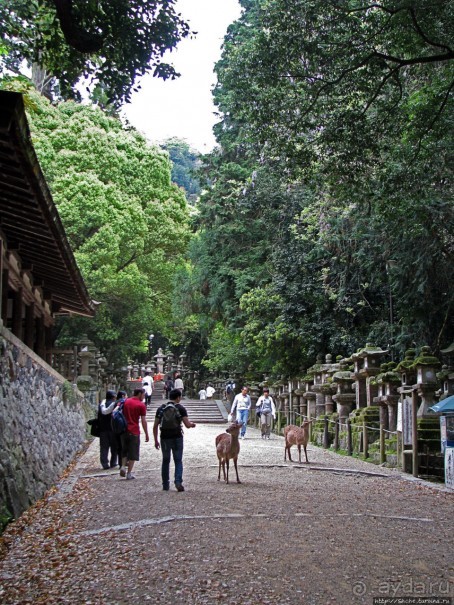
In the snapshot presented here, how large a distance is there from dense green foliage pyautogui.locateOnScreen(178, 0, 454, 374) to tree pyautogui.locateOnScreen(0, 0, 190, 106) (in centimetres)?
301

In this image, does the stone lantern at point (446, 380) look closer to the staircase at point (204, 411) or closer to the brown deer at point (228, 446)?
the brown deer at point (228, 446)

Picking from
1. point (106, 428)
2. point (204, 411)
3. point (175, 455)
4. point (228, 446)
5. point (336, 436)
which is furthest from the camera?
point (204, 411)

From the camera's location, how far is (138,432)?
1205 cm

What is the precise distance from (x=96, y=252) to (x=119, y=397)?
16320 mm

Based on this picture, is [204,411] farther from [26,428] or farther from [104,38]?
[104,38]

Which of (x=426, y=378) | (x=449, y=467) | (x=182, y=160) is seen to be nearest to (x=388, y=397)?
(x=426, y=378)

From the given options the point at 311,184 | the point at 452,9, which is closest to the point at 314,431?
the point at 311,184

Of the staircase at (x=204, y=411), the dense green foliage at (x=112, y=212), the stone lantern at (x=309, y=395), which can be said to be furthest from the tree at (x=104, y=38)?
the staircase at (x=204, y=411)

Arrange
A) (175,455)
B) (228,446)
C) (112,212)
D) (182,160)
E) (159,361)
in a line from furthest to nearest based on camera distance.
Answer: (182,160)
(159,361)
(112,212)
(228,446)
(175,455)

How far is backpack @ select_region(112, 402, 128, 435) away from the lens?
1270cm

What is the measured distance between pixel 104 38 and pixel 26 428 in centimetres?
524

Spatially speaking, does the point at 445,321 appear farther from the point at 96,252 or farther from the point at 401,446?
the point at 96,252

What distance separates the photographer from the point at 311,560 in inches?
242

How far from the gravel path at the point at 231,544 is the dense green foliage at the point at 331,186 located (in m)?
5.93
